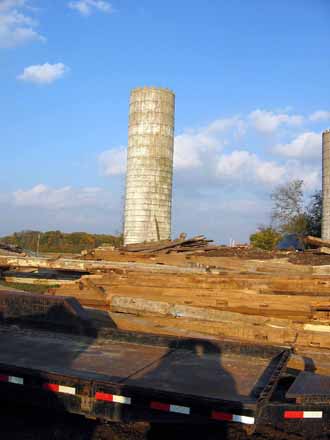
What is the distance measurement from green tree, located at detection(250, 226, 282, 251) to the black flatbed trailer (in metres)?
19.1

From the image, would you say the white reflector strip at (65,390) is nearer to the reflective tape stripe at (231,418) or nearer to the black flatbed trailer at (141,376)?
the black flatbed trailer at (141,376)

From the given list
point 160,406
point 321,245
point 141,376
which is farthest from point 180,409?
point 321,245

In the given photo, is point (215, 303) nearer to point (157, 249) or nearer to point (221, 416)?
point (221, 416)

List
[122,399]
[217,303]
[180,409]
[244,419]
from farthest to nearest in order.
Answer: [217,303] → [122,399] → [180,409] → [244,419]

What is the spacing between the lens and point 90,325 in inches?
218

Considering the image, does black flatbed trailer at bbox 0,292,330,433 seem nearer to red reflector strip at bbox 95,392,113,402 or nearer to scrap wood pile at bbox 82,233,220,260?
red reflector strip at bbox 95,392,113,402

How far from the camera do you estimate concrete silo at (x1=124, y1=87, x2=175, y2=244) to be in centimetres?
1430

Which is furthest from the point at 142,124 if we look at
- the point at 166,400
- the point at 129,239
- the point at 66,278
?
the point at 166,400

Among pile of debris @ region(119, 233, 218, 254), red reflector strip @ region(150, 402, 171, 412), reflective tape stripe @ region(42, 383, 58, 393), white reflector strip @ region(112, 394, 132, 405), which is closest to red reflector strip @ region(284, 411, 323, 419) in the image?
red reflector strip @ region(150, 402, 171, 412)

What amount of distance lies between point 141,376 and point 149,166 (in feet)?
35.2

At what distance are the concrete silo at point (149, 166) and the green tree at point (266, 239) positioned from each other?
416 inches

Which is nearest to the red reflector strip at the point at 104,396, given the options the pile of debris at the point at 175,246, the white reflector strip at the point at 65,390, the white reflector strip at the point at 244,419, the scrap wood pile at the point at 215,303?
the white reflector strip at the point at 65,390

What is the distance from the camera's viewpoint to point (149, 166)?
46.9 feet

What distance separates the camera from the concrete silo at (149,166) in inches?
563
